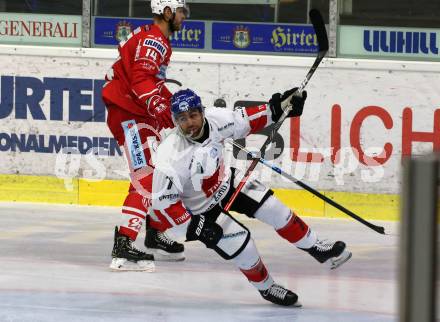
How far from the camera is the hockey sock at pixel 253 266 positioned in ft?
14.4

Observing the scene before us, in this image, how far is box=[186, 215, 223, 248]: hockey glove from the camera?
14.2 ft

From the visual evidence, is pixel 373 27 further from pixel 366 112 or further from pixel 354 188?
pixel 354 188

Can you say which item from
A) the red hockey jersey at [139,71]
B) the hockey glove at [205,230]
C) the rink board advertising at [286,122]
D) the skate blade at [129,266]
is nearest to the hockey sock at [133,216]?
the skate blade at [129,266]

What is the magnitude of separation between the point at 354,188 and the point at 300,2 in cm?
126

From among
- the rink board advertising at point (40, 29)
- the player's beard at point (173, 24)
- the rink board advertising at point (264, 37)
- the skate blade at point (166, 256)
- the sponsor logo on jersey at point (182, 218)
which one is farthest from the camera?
the rink board advertising at point (40, 29)

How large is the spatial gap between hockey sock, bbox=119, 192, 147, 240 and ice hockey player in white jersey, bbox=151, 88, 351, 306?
68 centimetres

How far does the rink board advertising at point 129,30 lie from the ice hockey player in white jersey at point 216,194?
8.58 ft

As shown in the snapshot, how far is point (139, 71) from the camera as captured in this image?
543 cm

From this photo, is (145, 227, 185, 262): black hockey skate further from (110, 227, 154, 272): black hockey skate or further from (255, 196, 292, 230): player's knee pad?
(255, 196, 292, 230): player's knee pad

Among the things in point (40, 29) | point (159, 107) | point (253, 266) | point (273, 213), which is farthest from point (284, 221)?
point (40, 29)

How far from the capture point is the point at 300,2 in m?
7.40

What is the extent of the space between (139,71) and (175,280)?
1017 mm

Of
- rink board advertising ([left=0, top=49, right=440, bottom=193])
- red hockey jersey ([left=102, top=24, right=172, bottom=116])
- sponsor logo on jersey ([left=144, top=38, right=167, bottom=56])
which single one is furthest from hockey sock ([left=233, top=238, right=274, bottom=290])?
rink board advertising ([left=0, top=49, right=440, bottom=193])

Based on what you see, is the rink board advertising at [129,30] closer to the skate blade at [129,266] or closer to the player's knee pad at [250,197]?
the skate blade at [129,266]
